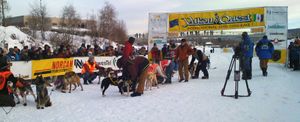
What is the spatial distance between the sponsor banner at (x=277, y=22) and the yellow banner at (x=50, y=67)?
1216cm

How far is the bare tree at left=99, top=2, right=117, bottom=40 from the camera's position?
2308 inches

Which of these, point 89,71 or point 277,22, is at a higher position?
point 277,22

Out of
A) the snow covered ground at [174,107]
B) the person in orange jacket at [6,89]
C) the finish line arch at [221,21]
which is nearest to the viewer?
the snow covered ground at [174,107]

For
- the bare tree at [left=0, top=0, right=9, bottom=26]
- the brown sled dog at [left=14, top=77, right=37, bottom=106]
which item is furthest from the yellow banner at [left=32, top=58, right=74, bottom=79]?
the bare tree at [left=0, top=0, right=9, bottom=26]

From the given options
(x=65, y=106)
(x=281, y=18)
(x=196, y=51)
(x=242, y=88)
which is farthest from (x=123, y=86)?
(x=281, y=18)

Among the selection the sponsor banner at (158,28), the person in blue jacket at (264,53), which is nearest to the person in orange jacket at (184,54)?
the person in blue jacket at (264,53)

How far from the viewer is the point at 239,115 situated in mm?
7344

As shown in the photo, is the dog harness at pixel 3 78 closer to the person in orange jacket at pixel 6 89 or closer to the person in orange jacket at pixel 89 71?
the person in orange jacket at pixel 6 89

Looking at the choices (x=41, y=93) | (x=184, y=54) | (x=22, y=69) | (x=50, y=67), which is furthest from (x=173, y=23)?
(x=41, y=93)

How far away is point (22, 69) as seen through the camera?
12.8 m

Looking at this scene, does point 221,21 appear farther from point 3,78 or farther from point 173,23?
point 3,78

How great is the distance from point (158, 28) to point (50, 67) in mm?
9169

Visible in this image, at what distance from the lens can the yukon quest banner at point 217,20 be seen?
66.2 ft

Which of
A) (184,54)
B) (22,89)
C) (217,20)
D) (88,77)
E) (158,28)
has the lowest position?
(88,77)
